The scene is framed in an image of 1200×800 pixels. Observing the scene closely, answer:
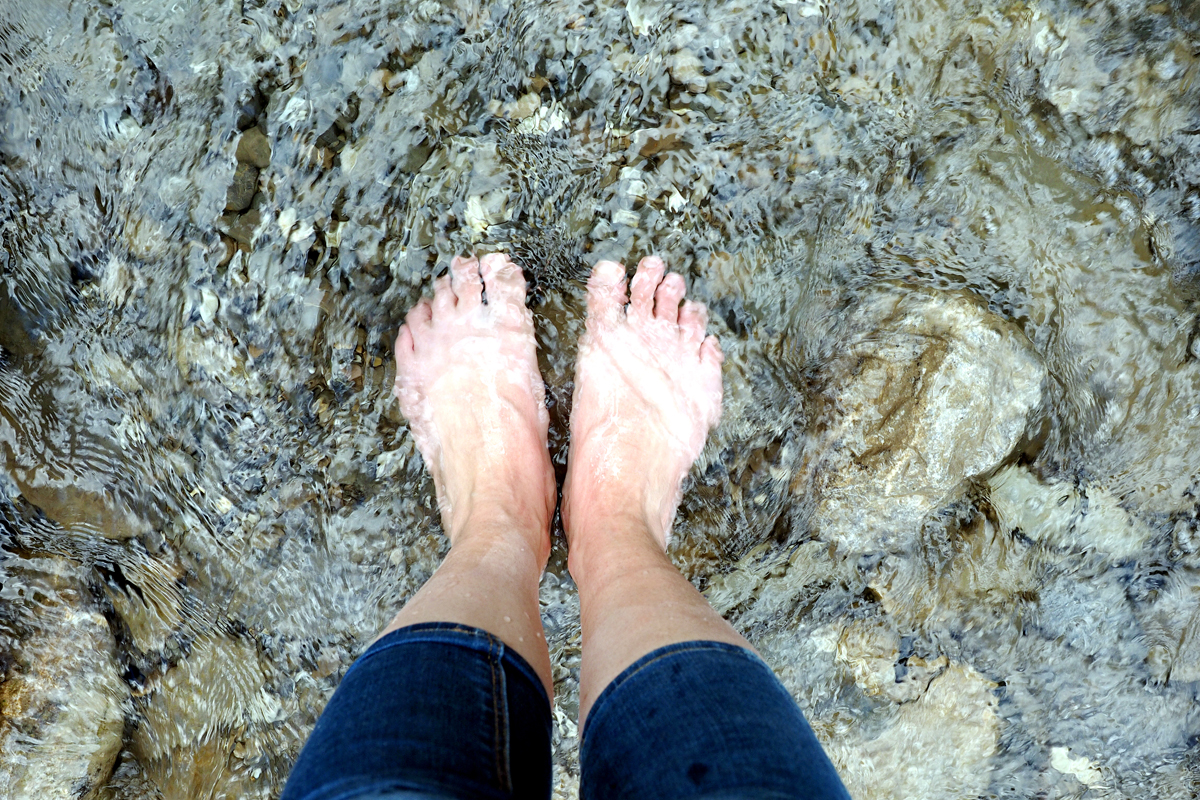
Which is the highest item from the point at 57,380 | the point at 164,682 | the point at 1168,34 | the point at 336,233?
the point at 1168,34

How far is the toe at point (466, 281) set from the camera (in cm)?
167

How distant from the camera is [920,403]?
1599mm

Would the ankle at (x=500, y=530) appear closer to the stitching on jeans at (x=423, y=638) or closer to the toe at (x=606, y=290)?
the stitching on jeans at (x=423, y=638)

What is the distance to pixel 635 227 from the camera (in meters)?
1.62

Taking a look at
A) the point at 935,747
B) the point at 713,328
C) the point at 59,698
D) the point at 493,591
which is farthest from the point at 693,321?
the point at 59,698

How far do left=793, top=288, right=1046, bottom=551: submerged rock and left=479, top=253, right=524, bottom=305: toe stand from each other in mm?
814

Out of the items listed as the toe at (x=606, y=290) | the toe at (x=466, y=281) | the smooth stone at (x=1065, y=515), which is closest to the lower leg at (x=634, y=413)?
the toe at (x=606, y=290)

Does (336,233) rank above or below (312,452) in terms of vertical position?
above

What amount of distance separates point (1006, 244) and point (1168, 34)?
50 cm

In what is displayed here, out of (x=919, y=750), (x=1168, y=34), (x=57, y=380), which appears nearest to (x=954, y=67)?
(x=1168, y=34)

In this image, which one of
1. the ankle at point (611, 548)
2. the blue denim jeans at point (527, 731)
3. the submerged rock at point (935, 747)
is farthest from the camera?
the submerged rock at point (935, 747)

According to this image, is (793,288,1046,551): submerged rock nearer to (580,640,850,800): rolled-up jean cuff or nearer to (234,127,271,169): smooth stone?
(580,640,850,800): rolled-up jean cuff

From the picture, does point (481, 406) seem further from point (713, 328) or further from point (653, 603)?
point (653, 603)

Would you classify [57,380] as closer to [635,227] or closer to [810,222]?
[635,227]
